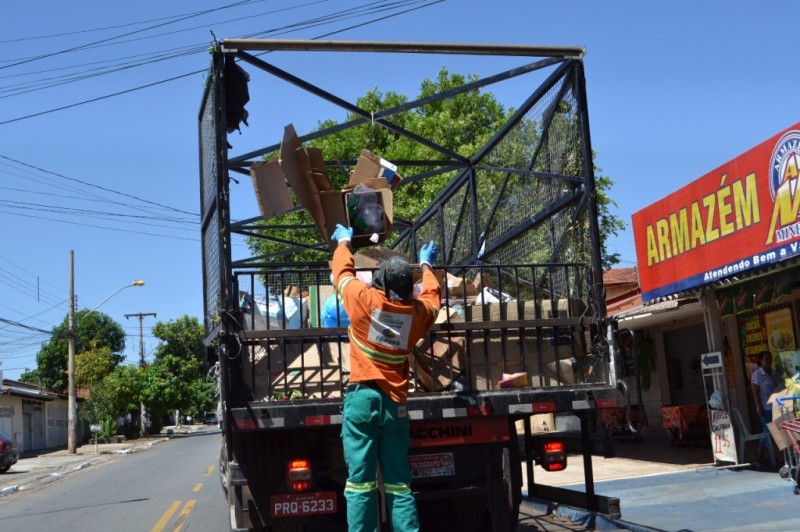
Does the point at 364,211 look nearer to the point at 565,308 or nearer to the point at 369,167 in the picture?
the point at 369,167

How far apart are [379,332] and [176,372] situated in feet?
176

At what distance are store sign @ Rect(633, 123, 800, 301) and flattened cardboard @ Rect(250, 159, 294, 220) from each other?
253 inches

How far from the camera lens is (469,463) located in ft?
20.4

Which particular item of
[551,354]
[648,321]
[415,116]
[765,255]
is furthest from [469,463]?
[415,116]

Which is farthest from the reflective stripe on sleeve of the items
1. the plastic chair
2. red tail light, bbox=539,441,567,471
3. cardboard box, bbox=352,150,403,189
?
the plastic chair

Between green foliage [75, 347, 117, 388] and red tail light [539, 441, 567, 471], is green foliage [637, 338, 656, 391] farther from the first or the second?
green foliage [75, 347, 117, 388]

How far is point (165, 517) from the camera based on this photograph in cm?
1152

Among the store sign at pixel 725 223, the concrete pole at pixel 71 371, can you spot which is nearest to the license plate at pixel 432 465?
the store sign at pixel 725 223

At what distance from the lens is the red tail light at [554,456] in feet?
22.0

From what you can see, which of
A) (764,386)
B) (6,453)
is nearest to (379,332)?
(764,386)

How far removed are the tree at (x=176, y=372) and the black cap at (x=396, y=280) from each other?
40.6 meters

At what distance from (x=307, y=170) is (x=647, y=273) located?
9525 mm

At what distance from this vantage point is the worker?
5.11 m

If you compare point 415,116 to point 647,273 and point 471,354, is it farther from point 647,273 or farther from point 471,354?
point 471,354
